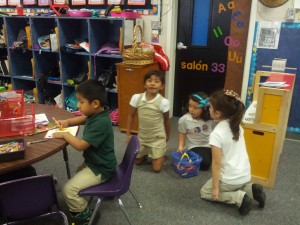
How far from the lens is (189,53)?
3674mm

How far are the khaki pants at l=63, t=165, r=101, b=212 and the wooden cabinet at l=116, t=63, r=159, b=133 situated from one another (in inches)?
63.2

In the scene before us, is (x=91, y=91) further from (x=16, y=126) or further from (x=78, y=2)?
(x=78, y=2)

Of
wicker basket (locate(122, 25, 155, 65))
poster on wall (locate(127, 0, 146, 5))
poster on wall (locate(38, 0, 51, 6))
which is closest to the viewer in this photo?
wicker basket (locate(122, 25, 155, 65))

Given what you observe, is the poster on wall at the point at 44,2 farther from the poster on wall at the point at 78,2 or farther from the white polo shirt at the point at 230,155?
the white polo shirt at the point at 230,155

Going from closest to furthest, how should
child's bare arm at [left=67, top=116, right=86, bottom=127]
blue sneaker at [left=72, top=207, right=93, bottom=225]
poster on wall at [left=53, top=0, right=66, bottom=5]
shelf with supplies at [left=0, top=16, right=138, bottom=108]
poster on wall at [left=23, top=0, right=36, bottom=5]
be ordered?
blue sneaker at [left=72, top=207, right=93, bottom=225] → child's bare arm at [left=67, top=116, right=86, bottom=127] → shelf with supplies at [left=0, top=16, right=138, bottom=108] → poster on wall at [left=53, top=0, right=66, bottom=5] → poster on wall at [left=23, top=0, right=36, bottom=5]

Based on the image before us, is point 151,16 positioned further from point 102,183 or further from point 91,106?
point 102,183

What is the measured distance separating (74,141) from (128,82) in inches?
68.4

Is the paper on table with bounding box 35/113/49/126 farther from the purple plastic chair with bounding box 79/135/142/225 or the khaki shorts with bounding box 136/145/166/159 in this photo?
the khaki shorts with bounding box 136/145/166/159

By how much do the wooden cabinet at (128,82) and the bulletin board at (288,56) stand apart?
1.13 metres

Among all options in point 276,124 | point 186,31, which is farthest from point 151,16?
point 276,124

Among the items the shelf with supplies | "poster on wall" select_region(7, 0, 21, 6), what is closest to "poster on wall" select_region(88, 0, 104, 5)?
the shelf with supplies

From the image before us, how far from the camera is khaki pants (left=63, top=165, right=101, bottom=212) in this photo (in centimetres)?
165

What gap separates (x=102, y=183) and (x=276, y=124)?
137 centimetres

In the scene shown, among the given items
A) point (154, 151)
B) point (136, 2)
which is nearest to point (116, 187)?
point (154, 151)
